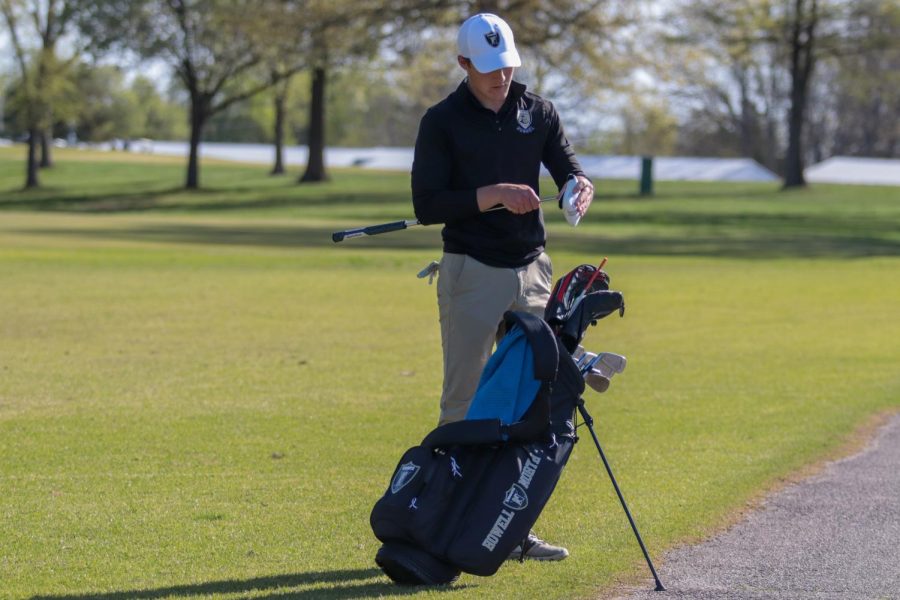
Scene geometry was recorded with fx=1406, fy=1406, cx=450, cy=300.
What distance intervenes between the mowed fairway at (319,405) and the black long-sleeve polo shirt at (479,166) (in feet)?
4.50

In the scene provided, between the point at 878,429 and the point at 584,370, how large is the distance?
170 inches

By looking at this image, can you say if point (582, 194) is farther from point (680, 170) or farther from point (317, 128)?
point (680, 170)

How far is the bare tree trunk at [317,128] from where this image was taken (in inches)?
2230

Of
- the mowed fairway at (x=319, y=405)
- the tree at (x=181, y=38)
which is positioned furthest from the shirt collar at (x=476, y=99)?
the tree at (x=181, y=38)

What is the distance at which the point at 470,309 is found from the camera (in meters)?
6.06

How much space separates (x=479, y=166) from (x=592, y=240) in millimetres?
25565

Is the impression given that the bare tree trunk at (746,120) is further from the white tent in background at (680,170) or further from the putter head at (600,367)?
the putter head at (600,367)

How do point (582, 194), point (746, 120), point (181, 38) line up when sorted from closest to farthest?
point (582, 194) → point (181, 38) → point (746, 120)

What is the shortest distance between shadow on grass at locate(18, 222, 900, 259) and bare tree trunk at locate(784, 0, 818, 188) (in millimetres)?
17826

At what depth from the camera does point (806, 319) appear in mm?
15938

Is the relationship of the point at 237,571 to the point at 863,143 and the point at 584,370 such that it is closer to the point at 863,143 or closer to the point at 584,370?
the point at 584,370

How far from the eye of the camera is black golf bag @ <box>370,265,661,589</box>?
5.26 metres

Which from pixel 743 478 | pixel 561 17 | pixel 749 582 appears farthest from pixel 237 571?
pixel 561 17

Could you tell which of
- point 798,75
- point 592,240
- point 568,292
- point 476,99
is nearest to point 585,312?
point 568,292
